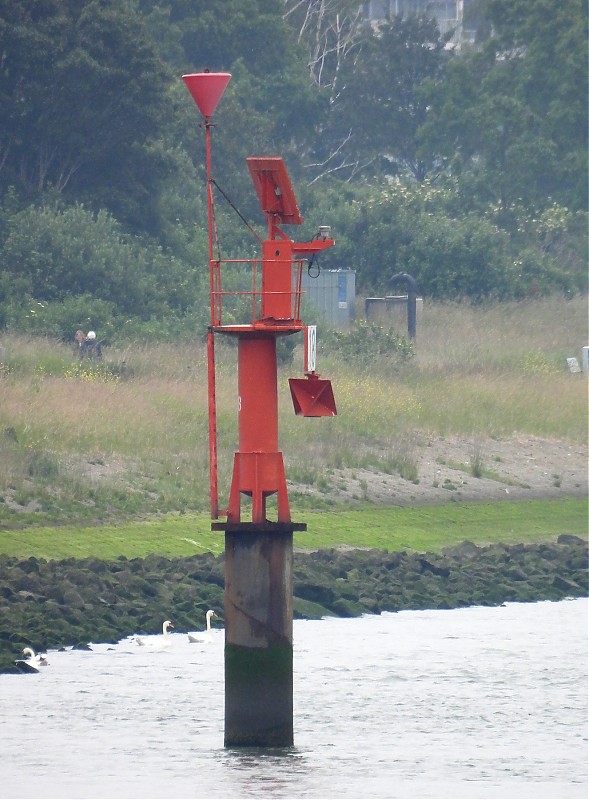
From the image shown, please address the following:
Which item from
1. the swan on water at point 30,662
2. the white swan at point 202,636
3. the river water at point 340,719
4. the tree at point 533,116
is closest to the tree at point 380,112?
the tree at point 533,116

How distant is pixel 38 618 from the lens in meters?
24.5

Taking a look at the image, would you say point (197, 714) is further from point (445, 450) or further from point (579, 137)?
point (579, 137)

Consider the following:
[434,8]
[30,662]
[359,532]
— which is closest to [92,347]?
[359,532]

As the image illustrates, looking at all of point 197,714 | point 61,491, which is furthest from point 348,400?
point 197,714

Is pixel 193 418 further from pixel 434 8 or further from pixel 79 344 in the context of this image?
pixel 434 8

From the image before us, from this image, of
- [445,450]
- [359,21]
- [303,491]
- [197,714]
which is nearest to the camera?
[197,714]

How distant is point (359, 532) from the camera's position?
1266 inches

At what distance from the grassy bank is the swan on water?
6.23 m

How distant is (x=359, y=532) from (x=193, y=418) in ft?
14.4

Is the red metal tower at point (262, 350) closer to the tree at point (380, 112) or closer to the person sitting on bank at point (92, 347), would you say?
the person sitting on bank at point (92, 347)

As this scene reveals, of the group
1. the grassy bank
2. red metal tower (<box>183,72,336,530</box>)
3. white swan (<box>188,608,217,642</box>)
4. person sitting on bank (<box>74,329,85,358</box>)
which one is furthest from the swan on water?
person sitting on bank (<box>74,329,85,358</box>)

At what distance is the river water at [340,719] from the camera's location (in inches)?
683

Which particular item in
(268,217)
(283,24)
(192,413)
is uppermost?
(283,24)

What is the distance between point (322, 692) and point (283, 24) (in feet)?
156
